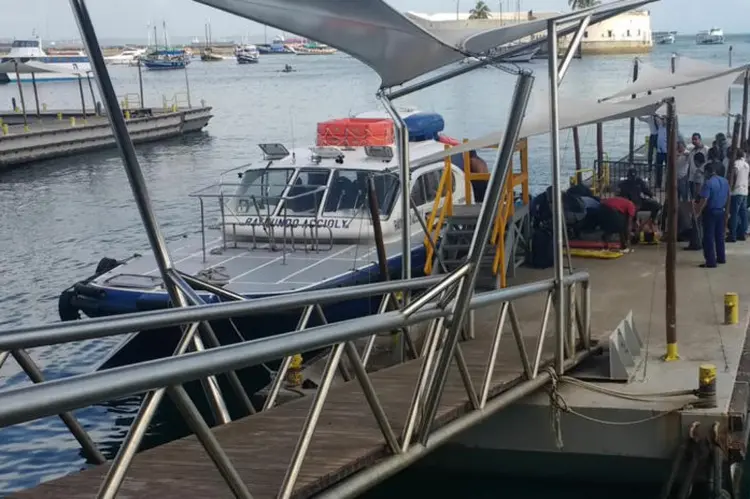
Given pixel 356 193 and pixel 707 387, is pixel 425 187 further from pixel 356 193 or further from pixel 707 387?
pixel 707 387

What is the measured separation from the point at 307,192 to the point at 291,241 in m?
0.97

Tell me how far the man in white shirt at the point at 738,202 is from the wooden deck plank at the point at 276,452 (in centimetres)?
883

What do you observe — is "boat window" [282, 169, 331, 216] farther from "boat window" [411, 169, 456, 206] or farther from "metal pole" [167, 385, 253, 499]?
"metal pole" [167, 385, 253, 499]

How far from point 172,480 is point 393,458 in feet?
4.45

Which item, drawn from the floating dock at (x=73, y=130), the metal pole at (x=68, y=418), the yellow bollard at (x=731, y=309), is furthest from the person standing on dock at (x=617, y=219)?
the floating dock at (x=73, y=130)

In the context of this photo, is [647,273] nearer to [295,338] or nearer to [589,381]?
[589,381]

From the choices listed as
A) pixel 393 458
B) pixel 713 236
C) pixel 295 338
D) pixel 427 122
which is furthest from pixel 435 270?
pixel 295 338

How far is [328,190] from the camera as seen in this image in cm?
1585

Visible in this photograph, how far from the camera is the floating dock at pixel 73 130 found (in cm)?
4069

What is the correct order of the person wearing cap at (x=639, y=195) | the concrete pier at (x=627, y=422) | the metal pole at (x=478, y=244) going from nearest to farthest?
the metal pole at (x=478, y=244)
the concrete pier at (x=627, y=422)
the person wearing cap at (x=639, y=195)

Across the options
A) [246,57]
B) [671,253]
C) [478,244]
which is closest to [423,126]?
[671,253]

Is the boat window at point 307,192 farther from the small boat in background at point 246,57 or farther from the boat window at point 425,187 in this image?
the small boat in background at point 246,57

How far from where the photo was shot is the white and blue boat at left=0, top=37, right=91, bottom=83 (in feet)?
154

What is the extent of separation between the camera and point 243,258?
48.3 ft
